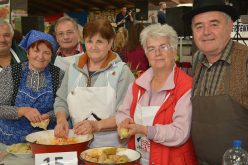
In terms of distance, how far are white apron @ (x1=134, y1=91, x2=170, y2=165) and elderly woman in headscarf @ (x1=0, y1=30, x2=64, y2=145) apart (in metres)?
0.66

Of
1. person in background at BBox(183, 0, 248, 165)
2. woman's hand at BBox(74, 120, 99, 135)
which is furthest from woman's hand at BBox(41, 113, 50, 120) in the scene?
person in background at BBox(183, 0, 248, 165)

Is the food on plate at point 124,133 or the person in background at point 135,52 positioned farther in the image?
the person in background at point 135,52

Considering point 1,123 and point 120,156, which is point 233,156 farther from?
point 1,123

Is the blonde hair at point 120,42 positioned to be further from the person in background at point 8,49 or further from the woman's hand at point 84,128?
the woman's hand at point 84,128

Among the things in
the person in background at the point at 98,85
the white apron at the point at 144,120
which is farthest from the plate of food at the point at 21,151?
the white apron at the point at 144,120

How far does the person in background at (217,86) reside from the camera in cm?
183

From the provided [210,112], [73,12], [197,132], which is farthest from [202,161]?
[73,12]

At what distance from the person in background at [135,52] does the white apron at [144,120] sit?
2654 millimetres

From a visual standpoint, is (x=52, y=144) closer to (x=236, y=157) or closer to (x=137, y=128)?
(x=137, y=128)

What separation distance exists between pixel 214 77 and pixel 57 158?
38.0 inches

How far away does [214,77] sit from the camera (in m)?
1.96

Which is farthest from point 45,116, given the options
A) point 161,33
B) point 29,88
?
point 161,33

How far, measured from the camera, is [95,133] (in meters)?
2.33

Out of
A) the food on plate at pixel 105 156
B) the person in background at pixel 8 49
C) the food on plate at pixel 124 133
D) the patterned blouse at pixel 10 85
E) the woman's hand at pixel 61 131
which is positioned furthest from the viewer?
the person in background at pixel 8 49
